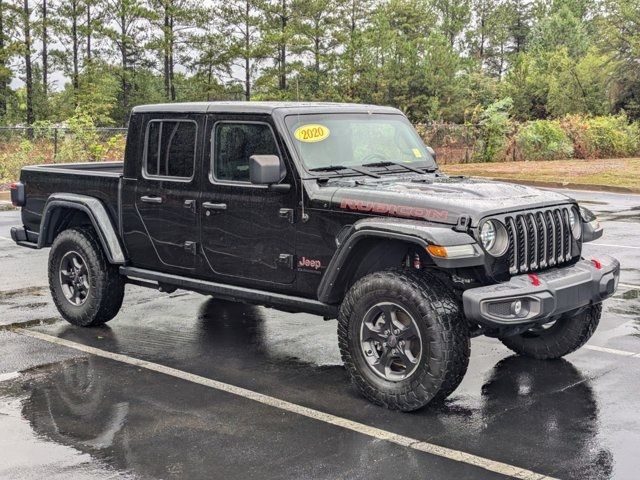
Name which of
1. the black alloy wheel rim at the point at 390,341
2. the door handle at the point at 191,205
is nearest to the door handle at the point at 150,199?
the door handle at the point at 191,205

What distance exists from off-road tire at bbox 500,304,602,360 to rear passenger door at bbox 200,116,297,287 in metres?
1.97

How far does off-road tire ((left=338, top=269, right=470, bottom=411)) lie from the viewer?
17.5ft

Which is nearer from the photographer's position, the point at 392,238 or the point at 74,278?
the point at 392,238

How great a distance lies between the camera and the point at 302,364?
673 cm

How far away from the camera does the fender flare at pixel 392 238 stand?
17.4 feet

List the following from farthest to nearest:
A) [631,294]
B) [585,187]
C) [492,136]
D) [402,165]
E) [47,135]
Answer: [492,136] → [47,135] → [585,187] → [631,294] → [402,165]

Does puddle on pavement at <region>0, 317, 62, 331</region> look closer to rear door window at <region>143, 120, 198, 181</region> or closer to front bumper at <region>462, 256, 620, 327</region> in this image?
rear door window at <region>143, 120, 198, 181</region>

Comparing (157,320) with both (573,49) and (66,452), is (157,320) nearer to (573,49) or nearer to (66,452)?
Result: (66,452)

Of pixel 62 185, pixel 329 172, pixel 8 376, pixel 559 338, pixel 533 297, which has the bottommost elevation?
pixel 8 376

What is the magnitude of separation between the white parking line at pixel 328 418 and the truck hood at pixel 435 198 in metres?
1.38

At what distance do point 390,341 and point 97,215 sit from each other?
3184 mm

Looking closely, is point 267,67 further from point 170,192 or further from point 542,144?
point 170,192

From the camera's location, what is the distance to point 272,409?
565 centimetres

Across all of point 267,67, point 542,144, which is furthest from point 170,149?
point 267,67
